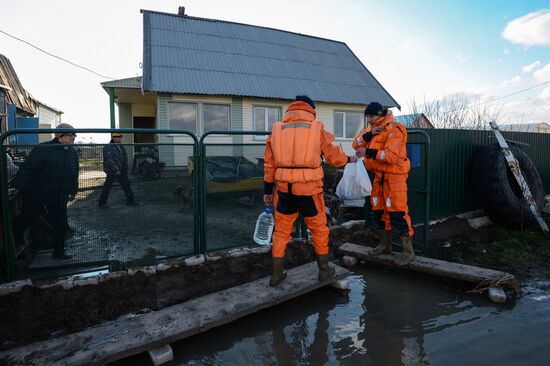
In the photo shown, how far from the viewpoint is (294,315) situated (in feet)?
11.0

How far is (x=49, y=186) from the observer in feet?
11.9

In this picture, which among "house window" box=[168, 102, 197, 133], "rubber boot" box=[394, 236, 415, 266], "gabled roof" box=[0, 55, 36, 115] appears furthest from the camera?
"gabled roof" box=[0, 55, 36, 115]

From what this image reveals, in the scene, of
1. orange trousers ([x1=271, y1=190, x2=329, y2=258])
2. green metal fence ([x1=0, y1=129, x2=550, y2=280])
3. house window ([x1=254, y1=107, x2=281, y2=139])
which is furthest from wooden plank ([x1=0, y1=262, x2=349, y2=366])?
house window ([x1=254, y1=107, x2=281, y2=139])

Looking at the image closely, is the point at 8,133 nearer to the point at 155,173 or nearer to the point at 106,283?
the point at 155,173

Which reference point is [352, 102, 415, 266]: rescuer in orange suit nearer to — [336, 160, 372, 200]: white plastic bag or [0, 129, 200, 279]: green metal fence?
[336, 160, 372, 200]: white plastic bag

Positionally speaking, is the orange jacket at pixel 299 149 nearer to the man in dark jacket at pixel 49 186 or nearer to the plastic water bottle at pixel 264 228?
the plastic water bottle at pixel 264 228

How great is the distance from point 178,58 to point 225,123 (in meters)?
2.72

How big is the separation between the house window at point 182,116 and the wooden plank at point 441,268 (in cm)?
890

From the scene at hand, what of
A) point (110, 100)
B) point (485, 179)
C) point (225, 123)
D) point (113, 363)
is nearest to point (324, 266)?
point (113, 363)

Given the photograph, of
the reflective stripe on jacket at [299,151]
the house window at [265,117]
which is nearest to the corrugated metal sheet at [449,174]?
the reflective stripe on jacket at [299,151]

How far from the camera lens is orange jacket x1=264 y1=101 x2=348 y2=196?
337 centimetres

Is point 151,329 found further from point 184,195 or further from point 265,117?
point 265,117

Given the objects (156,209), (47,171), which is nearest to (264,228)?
(156,209)

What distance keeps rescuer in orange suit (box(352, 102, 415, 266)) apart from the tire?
304 centimetres
